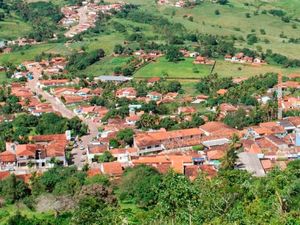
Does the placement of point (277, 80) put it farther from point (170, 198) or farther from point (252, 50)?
point (170, 198)

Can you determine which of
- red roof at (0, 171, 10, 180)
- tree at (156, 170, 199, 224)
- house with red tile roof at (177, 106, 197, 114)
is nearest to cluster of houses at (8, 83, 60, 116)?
house with red tile roof at (177, 106, 197, 114)

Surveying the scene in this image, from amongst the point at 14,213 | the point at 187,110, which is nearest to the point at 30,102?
the point at 187,110

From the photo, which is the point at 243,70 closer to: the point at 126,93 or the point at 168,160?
the point at 126,93

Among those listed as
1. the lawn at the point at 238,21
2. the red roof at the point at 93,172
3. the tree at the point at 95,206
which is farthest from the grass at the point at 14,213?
the lawn at the point at 238,21

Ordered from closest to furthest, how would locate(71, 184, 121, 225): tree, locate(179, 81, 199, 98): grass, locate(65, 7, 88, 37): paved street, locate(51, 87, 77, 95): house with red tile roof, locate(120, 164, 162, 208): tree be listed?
locate(71, 184, 121, 225): tree
locate(120, 164, 162, 208): tree
locate(179, 81, 199, 98): grass
locate(51, 87, 77, 95): house with red tile roof
locate(65, 7, 88, 37): paved street

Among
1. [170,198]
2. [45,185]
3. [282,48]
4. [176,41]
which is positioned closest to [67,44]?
[176,41]

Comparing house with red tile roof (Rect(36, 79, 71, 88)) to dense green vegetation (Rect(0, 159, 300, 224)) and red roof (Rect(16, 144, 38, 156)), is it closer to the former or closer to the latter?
red roof (Rect(16, 144, 38, 156))

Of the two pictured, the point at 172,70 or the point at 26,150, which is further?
the point at 172,70
